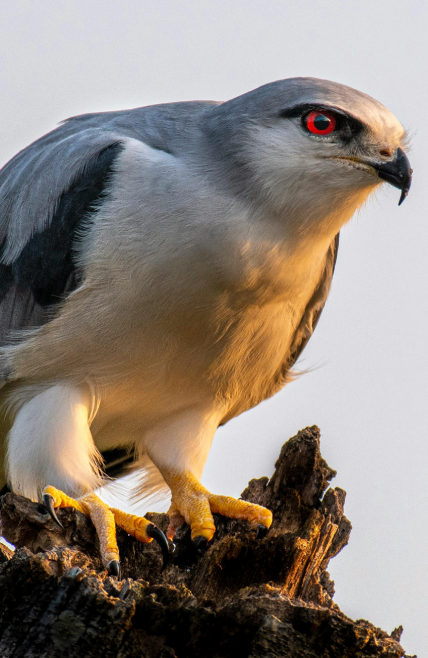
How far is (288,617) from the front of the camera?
12.6ft

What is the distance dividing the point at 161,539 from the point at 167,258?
2.08 meters

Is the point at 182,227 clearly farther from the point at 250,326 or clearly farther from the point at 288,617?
the point at 288,617

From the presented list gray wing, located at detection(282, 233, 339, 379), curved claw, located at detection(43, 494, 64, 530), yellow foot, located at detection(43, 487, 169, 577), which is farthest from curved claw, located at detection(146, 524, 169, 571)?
gray wing, located at detection(282, 233, 339, 379)

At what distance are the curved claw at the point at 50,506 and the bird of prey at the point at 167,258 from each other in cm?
3

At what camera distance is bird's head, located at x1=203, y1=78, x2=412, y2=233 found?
6047 mm

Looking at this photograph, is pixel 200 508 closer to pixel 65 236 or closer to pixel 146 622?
pixel 65 236

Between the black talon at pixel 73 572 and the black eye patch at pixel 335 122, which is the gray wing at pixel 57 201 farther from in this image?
the black talon at pixel 73 572

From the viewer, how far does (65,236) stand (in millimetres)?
6469

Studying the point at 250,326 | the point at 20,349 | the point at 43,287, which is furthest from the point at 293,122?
the point at 20,349

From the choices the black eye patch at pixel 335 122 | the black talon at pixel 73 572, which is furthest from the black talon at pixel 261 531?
the black eye patch at pixel 335 122

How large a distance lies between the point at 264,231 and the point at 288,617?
307 cm

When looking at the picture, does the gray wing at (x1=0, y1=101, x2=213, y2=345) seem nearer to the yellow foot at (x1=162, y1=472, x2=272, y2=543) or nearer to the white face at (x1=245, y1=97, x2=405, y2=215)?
the white face at (x1=245, y1=97, x2=405, y2=215)

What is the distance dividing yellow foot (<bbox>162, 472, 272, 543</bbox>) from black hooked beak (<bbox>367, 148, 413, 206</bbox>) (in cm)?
272

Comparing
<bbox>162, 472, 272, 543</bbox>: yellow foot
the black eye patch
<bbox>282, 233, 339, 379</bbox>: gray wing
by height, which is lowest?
<bbox>162, 472, 272, 543</bbox>: yellow foot
